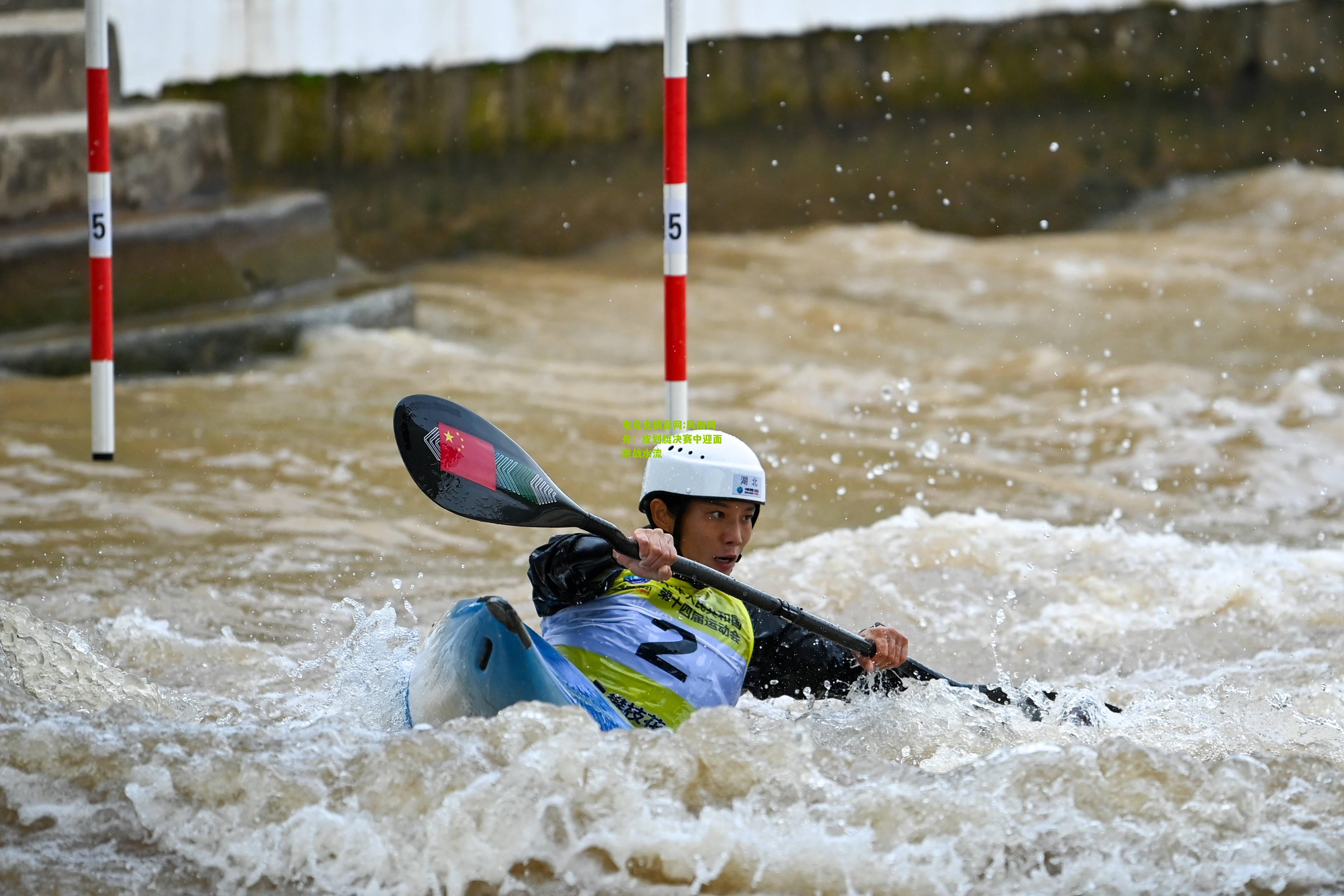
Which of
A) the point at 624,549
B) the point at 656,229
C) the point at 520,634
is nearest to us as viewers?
the point at 520,634

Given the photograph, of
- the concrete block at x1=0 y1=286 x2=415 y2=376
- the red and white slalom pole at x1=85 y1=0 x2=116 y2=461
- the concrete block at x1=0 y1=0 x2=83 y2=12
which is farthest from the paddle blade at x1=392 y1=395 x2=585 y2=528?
the concrete block at x1=0 y1=0 x2=83 y2=12

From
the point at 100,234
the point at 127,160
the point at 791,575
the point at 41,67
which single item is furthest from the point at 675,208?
the point at 41,67

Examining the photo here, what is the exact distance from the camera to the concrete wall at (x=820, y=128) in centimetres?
834

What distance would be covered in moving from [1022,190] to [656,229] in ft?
7.87

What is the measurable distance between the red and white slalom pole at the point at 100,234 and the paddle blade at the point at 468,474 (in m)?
1.61

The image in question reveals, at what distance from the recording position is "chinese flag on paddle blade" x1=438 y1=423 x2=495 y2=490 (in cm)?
279

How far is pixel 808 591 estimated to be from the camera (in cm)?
429

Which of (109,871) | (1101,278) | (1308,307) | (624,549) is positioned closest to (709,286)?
(1101,278)

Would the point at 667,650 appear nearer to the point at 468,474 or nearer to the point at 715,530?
the point at 715,530

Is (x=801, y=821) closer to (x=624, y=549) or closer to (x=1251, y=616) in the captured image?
(x=624, y=549)

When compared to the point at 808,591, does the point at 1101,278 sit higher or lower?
higher

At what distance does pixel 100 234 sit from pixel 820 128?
587cm

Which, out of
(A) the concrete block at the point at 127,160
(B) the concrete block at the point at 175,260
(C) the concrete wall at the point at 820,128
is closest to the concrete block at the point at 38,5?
(A) the concrete block at the point at 127,160

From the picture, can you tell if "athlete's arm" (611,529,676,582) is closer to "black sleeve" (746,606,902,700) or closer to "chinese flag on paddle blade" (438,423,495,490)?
"chinese flag on paddle blade" (438,423,495,490)
